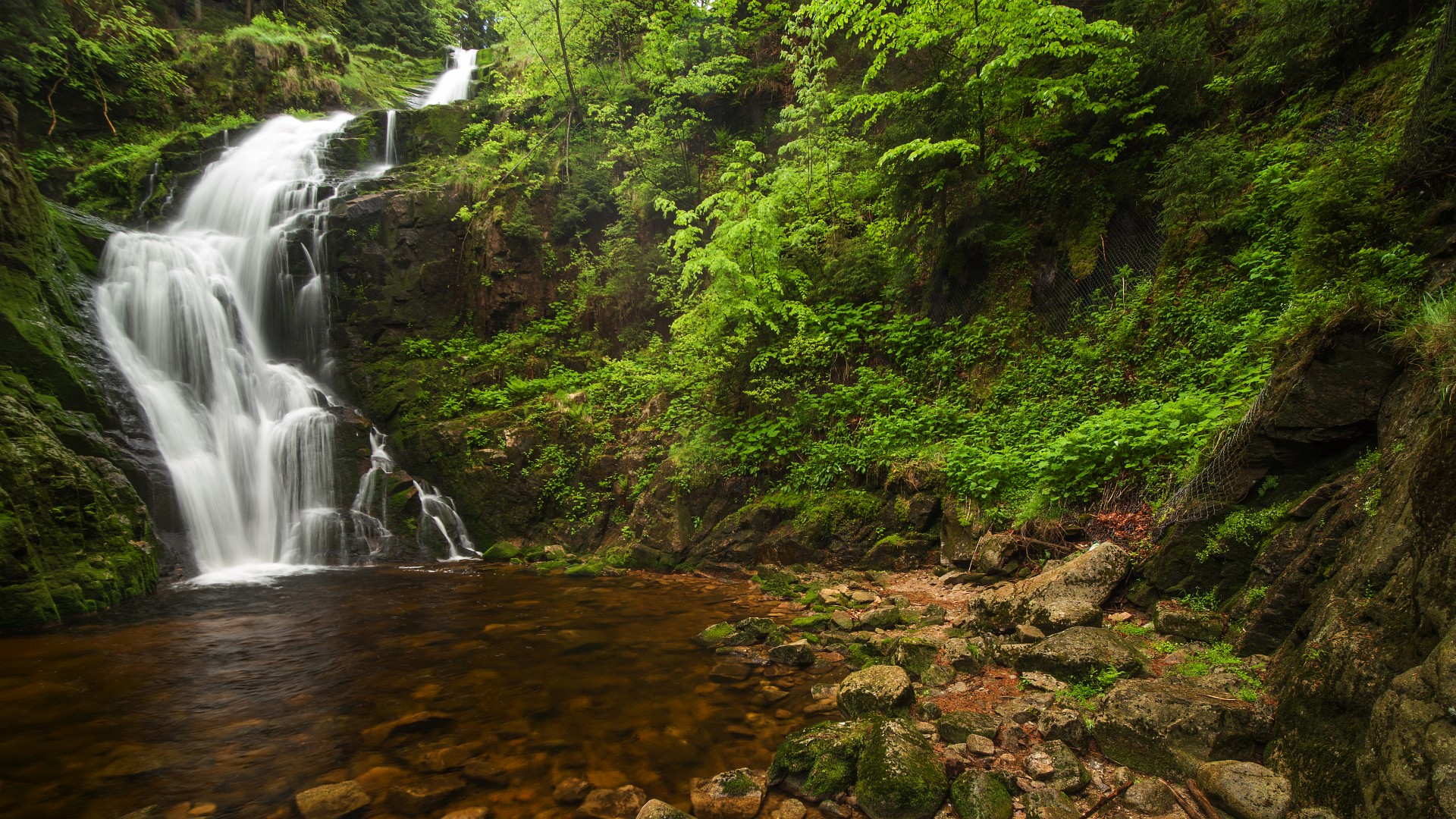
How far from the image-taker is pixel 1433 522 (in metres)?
2.35

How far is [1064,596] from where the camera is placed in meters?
4.93

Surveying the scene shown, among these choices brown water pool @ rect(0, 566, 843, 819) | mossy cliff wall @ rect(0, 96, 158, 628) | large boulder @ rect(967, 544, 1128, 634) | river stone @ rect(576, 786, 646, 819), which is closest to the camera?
river stone @ rect(576, 786, 646, 819)

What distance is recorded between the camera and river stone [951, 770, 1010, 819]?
2.96 meters

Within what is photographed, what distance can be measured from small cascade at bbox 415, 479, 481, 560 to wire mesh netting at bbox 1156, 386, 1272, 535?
1187cm

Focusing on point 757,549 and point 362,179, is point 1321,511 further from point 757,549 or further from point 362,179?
point 362,179

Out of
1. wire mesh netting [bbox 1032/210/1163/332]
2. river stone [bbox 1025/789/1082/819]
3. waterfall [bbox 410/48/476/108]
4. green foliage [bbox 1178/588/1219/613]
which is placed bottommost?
river stone [bbox 1025/789/1082/819]

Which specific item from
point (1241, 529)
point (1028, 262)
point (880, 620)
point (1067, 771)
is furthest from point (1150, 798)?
point (1028, 262)

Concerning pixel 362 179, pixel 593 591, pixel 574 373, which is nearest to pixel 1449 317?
pixel 593 591

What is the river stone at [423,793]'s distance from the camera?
11.8 feet

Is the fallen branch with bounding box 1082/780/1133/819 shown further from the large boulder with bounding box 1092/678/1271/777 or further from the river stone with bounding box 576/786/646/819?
the river stone with bounding box 576/786/646/819

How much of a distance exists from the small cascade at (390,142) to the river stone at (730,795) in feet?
71.5

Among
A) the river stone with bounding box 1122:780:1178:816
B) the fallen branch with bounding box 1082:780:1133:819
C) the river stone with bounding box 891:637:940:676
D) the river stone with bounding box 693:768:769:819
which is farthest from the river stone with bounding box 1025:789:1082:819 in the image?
the river stone with bounding box 891:637:940:676

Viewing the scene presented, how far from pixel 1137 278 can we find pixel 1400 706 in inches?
274

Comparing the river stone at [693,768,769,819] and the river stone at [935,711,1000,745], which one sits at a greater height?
the river stone at [935,711,1000,745]
